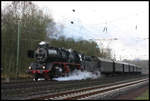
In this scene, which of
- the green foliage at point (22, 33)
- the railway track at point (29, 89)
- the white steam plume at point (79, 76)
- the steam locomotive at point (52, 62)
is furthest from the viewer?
the green foliage at point (22, 33)

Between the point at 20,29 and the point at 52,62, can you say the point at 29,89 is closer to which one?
the point at 52,62

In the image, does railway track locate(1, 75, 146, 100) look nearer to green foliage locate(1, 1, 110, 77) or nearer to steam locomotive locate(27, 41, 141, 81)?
steam locomotive locate(27, 41, 141, 81)

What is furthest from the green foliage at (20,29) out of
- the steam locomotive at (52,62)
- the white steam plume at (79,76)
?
the white steam plume at (79,76)

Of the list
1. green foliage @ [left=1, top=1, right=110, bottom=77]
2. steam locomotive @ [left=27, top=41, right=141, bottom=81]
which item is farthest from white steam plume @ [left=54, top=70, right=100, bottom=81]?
green foliage @ [left=1, top=1, right=110, bottom=77]

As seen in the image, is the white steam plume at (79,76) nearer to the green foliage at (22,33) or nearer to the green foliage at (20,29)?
the green foliage at (22,33)

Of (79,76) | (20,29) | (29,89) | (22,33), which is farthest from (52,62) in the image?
(22,33)

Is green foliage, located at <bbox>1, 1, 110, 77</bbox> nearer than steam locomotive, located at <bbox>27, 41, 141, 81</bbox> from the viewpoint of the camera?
No

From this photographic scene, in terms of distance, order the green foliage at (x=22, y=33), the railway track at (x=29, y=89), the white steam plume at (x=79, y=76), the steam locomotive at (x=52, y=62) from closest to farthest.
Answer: the railway track at (x=29, y=89) → the steam locomotive at (x=52, y=62) → the white steam plume at (x=79, y=76) → the green foliage at (x=22, y=33)

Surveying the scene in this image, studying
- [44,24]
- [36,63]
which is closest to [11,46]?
[44,24]

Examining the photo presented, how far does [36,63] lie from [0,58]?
711 cm

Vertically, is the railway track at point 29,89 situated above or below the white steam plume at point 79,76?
above

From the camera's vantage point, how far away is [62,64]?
2234 centimetres

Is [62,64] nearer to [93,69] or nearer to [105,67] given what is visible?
[93,69]

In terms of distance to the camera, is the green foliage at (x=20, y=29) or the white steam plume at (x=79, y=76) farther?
the green foliage at (x=20, y=29)
